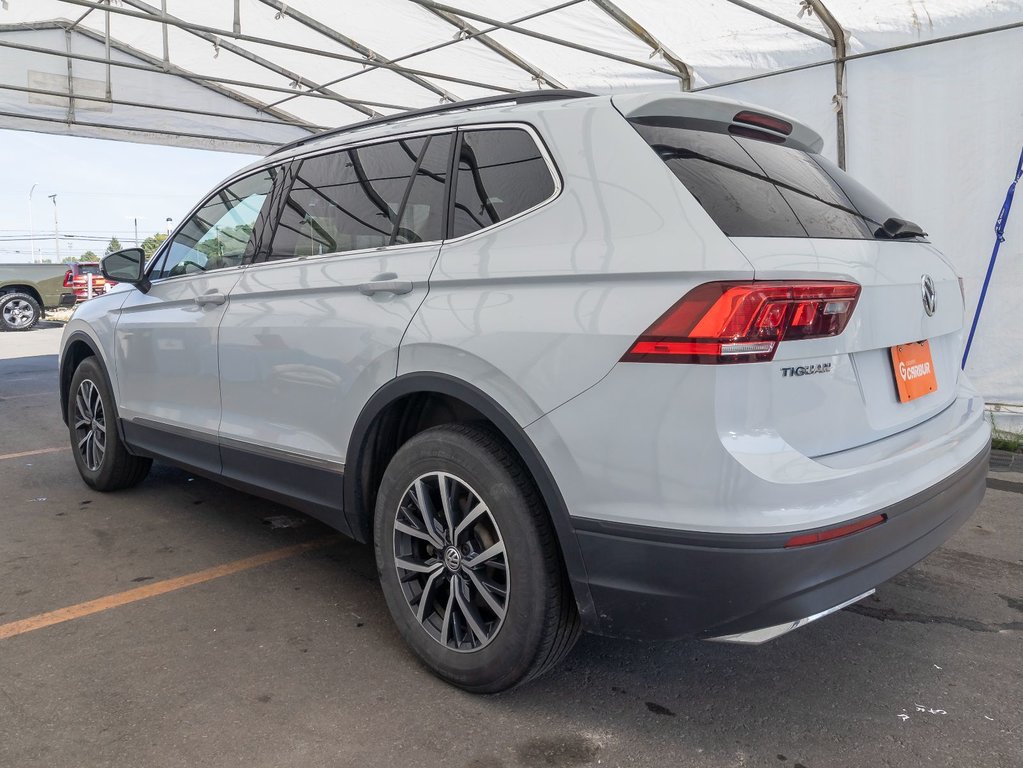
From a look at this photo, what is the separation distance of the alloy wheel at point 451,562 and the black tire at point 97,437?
2.51m

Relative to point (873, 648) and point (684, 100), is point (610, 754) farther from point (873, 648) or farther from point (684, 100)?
point (684, 100)

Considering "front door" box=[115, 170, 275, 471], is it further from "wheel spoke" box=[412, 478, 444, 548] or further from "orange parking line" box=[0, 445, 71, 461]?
"orange parking line" box=[0, 445, 71, 461]

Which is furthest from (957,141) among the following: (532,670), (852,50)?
(532,670)

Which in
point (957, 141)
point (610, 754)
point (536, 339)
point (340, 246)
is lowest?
point (610, 754)

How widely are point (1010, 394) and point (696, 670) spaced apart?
4525 millimetres

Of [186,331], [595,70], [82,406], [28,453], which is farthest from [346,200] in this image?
[595,70]

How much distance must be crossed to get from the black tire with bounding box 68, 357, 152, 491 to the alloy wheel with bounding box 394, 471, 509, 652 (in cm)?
251

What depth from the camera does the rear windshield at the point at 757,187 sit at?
2.07 m

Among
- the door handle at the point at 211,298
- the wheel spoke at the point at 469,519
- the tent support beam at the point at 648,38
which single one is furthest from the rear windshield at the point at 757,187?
the tent support beam at the point at 648,38

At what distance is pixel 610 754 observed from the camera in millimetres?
2168

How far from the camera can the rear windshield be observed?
2.07 metres

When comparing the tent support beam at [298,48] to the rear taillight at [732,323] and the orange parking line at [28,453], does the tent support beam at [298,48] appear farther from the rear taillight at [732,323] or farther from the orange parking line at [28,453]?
the rear taillight at [732,323]

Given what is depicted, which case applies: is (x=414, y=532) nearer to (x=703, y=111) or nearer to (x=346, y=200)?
(x=346, y=200)

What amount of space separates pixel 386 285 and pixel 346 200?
56 centimetres
